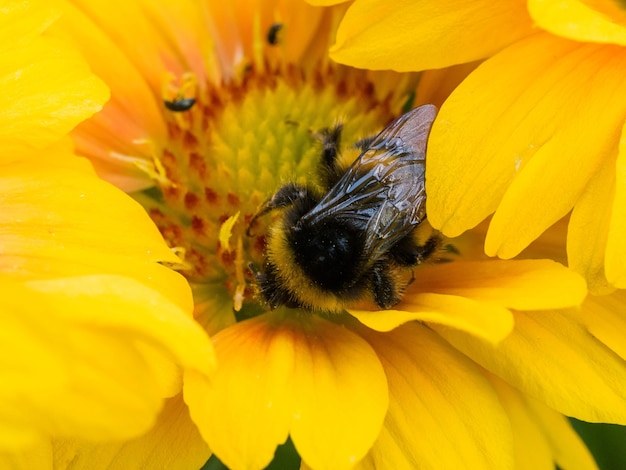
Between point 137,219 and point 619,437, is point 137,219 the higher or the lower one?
the higher one

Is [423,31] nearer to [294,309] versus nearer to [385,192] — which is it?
[385,192]

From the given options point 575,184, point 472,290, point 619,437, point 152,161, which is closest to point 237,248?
point 152,161

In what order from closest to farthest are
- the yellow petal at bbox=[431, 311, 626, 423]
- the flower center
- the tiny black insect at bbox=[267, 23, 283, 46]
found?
the yellow petal at bbox=[431, 311, 626, 423], the flower center, the tiny black insect at bbox=[267, 23, 283, 46]

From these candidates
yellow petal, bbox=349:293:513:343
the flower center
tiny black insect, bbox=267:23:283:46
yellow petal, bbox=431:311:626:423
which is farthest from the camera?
tiny black insect, bbox=267:23:283:46

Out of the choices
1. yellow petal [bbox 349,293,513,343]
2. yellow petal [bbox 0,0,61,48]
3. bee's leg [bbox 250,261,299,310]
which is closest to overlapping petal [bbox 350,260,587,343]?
yellow petal [bbox 349,293,513,343]

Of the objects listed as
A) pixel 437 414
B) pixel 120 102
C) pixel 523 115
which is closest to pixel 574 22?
pixel 523 115

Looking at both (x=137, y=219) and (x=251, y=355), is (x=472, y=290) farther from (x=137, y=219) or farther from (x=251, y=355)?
(x=137, y=219)

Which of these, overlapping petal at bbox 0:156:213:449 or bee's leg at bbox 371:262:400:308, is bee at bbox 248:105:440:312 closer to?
bee's leg at bbox 371:262:400:308
